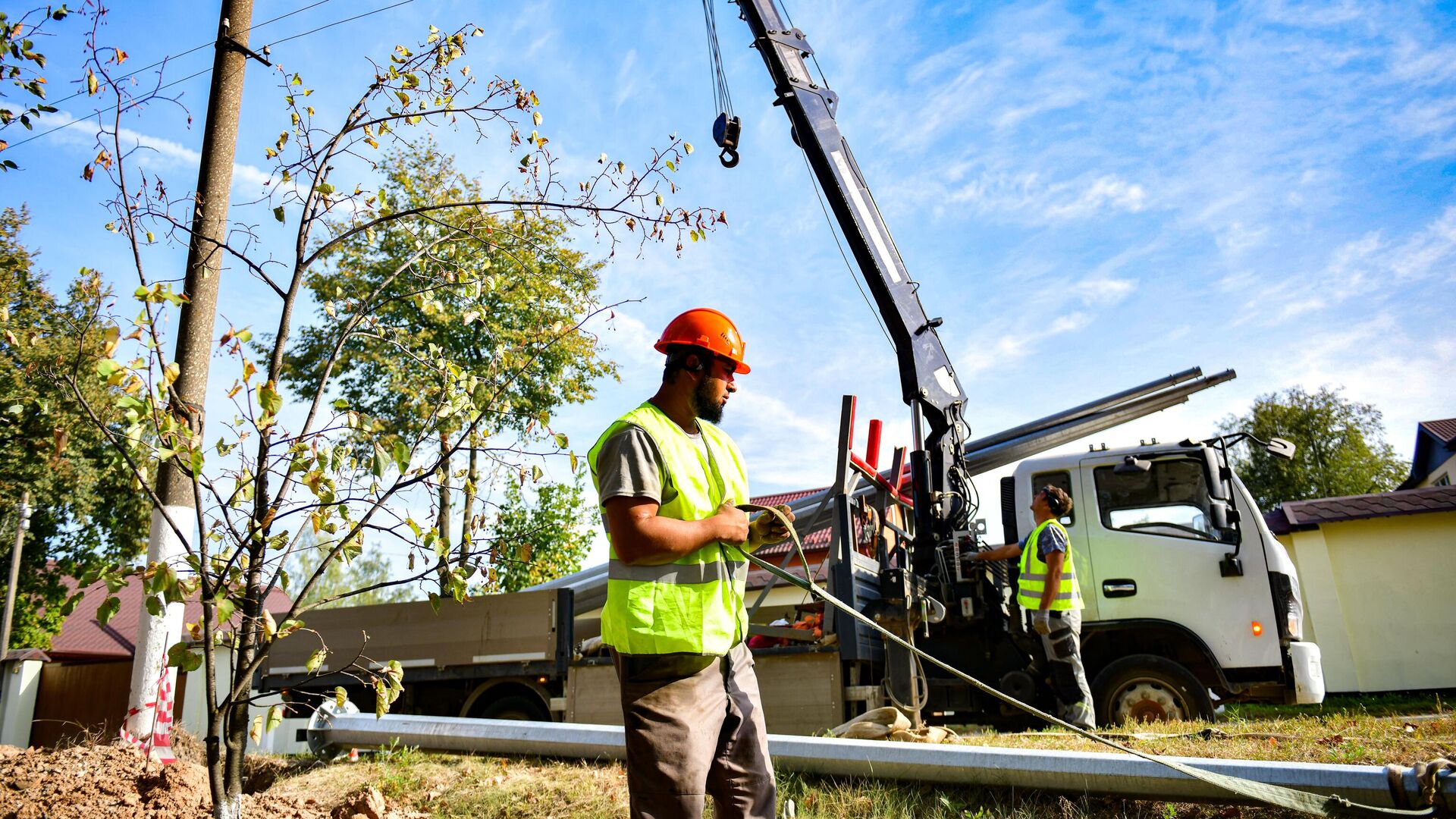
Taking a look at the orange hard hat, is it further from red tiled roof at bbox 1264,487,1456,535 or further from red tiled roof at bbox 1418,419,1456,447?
red tiled roof at bbox 1418,419,1456,447

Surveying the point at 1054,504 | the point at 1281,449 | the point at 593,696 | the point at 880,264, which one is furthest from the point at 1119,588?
the point at 593,696

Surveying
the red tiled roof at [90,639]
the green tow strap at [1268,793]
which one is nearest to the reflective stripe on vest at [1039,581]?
the green tow strap at [1268,793]

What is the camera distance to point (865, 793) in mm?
4344

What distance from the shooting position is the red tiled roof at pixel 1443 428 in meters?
24.0

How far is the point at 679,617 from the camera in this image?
8.22ft

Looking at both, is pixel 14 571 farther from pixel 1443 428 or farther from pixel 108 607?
pixel 1443 428

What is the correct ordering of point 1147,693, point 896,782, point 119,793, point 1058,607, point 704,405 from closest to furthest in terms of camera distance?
1. point 704,405
2. point 119,793
3. point 896,782
4. point 1058,607
5. point 1147,693

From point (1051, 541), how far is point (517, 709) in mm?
4783

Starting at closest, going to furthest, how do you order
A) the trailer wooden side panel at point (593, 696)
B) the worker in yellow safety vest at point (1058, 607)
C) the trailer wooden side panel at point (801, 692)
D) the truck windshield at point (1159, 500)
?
the trailer wooden side panel at point (801, 692) < the worker in yellow safety vest at point (1058, 607) < the trailer wooden side panel at point (593, 696) < the truck windshield at point (1159, 500)

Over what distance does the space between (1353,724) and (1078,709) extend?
178 cm

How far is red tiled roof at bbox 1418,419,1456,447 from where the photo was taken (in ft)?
78.8

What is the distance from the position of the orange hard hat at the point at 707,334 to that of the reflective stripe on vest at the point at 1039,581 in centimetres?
460

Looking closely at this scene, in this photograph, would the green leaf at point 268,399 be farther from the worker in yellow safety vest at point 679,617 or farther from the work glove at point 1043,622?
the work glove at point 1043,622

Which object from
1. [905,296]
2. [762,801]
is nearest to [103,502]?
[905,296]
